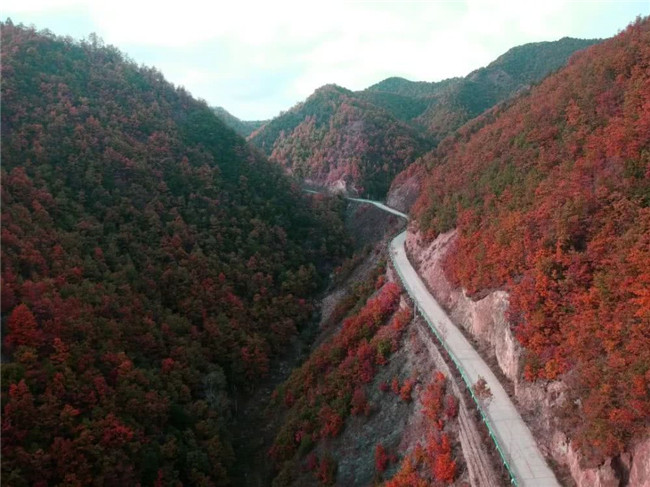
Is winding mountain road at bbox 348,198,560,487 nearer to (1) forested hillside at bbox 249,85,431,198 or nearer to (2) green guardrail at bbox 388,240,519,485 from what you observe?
(2) green guardrail at bbox 388,240,519,485

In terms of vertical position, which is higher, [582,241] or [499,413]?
[582,241]

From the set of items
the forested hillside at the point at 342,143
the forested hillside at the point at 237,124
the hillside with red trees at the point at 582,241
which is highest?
the forested hillside at the point at 237,124

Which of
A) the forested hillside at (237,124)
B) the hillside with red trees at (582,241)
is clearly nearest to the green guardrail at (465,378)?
the hillside with red trees at (582,241)

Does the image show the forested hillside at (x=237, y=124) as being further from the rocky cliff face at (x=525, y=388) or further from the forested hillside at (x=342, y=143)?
the rocky cliff face at (x=525, y=388)

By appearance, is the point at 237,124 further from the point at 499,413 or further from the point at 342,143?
the point at 499,413

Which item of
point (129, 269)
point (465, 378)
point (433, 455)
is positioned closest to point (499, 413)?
point (465, 378)
